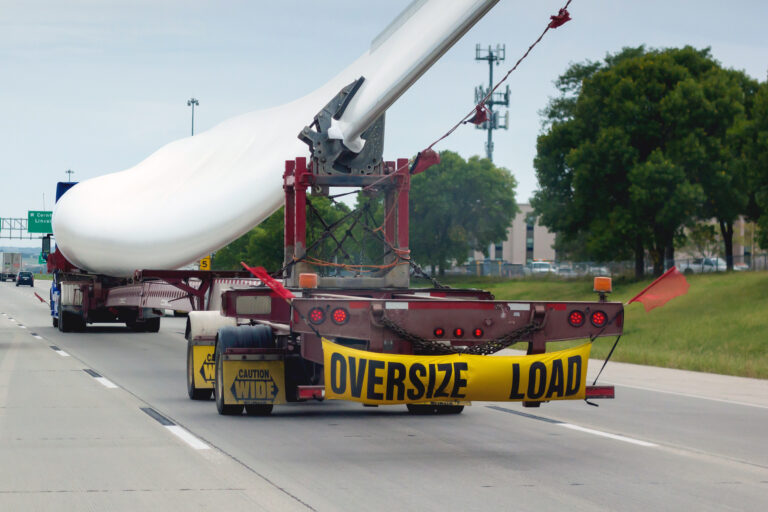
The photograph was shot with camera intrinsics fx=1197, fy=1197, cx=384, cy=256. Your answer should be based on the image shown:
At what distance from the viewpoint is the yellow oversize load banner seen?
33.8 ft

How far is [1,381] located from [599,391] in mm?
10968

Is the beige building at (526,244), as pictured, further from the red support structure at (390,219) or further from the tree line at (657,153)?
the red support structure at (390,219)

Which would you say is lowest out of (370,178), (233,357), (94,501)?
(94,501)

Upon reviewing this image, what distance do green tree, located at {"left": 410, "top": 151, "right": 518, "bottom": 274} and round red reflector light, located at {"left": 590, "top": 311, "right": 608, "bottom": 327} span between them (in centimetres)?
8523

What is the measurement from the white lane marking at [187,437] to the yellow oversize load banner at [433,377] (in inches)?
63.0

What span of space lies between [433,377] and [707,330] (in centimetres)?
2757

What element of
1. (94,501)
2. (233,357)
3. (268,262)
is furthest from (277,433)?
(268,262)

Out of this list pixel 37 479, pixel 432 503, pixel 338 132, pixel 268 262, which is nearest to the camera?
pixel 432 503

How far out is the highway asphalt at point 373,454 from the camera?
8.70m

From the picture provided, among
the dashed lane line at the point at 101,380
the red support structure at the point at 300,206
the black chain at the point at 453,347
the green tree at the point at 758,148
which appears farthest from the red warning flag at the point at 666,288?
the green tree at the point at 758,148

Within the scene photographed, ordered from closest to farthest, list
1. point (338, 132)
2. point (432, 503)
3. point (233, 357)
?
point (432, 503) → point (233, 357) → point (338, 132)

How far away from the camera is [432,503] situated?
27.7 feet

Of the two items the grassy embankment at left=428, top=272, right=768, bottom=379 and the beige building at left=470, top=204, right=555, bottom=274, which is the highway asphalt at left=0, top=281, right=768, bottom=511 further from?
the beige building at left=470, top=204, right=555, bottom=274

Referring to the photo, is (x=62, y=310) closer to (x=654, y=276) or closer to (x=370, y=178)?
(x=370, y=178)
